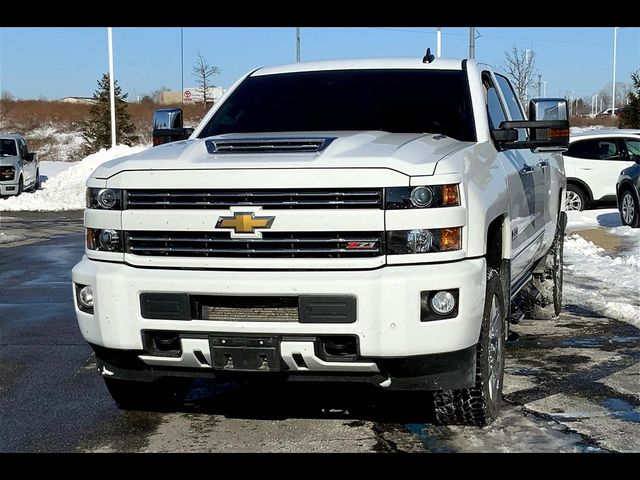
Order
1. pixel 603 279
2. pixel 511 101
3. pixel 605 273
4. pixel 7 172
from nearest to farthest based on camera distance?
1. pixel 511 101
2. pixel 603 279
3. pixel 605 273
4. pixel 7 172

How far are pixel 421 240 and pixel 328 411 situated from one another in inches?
56.7

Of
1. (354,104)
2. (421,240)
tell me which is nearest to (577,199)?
(354,104)

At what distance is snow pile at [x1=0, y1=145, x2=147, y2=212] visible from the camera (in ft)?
84.7

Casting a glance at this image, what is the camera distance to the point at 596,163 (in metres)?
17.5

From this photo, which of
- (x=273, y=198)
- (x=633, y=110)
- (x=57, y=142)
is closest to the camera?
(x=273, y=198)

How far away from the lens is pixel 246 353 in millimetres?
4141

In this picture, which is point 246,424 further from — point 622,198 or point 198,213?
point 622,198

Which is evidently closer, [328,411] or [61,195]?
[328,411]

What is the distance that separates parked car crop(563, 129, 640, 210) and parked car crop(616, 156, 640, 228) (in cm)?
255

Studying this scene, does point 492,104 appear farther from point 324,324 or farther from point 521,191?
point 324,324

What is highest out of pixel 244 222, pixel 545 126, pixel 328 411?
pixel 545 126

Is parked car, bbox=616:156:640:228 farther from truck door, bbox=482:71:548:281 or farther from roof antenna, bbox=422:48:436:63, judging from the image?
roof antenna, bbox=422:48:436:63

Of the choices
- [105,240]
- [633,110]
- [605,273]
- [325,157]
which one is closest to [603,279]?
[605,273]

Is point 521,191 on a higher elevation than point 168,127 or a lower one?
lower
